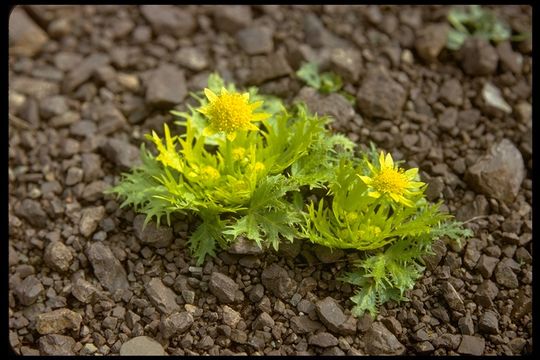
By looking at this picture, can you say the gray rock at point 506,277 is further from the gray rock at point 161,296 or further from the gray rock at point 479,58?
the gray rock at point 161,296

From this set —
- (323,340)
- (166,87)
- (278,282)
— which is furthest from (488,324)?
(166,87)

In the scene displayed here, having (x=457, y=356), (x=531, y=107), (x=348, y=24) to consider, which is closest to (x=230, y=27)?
(x=348, y=24)

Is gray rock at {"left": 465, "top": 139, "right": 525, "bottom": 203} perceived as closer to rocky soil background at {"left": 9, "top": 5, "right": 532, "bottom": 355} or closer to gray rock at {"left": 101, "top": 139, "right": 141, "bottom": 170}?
rocky soil background at {"left": 9, "top": 5, "right": 532, "bottom": 355}

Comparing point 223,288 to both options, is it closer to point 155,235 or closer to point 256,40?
point 155,235

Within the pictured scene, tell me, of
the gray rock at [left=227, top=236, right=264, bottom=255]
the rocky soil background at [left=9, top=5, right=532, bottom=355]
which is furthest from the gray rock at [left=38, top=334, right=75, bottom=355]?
the gray rock at [left=227, top=236, right=264, bottom=255]

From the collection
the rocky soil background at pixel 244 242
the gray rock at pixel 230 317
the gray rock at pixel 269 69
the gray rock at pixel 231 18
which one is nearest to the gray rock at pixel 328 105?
the rocky soil background at pixel 244 242

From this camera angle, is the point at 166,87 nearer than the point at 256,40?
Yes
